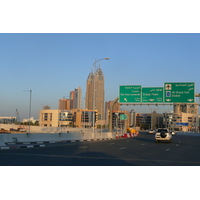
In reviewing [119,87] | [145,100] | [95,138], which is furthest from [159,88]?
[95,138]

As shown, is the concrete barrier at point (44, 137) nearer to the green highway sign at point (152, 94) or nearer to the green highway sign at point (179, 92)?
the green highway sign at point (152, 94)

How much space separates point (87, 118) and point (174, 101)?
158671 millimetres

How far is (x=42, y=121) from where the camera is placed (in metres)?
176

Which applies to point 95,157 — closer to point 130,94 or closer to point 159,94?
point 130,94

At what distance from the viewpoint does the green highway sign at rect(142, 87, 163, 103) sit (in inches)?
1666

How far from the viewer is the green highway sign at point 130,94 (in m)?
42.9

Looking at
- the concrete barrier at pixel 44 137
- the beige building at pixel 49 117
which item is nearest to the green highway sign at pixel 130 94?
the concrete barrier at pixel 44 137

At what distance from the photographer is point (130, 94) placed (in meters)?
43.1

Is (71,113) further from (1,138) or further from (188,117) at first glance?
(1,138)

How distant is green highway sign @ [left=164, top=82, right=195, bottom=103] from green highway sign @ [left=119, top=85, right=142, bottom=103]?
387 cm

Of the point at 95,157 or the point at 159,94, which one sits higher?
the point at 159,94

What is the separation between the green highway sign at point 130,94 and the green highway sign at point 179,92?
12.7 feet

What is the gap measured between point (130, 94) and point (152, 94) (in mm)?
3185

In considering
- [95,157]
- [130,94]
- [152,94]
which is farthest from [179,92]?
[95,157]
